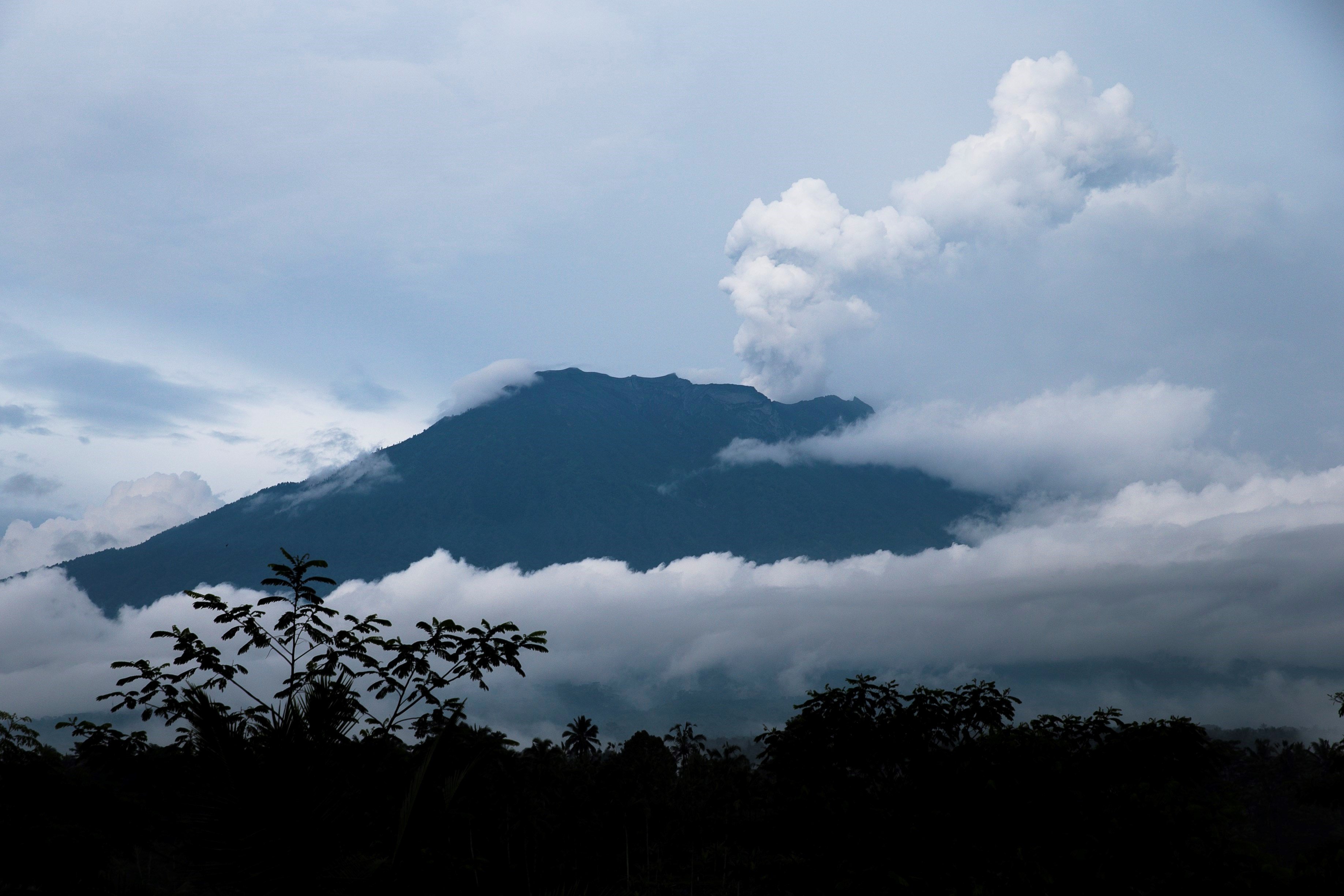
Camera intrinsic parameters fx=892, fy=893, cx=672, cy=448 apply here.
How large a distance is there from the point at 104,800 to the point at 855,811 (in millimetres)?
13398

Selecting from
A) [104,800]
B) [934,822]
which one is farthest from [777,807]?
[104,800]

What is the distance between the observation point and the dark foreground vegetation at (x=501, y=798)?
20.3 ft

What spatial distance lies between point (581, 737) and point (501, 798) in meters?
82.9

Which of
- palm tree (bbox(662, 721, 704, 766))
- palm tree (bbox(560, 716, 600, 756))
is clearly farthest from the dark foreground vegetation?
palm tree (bbox(662, 721, 704, 766))

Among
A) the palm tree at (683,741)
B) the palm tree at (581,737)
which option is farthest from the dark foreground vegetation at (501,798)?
the palm tree at (683,741)

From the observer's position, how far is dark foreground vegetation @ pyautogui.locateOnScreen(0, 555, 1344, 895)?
6.18m

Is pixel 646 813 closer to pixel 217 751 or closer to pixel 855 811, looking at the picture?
pixel 855 811

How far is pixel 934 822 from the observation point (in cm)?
1501

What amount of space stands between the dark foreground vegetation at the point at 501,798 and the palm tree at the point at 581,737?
76182mm

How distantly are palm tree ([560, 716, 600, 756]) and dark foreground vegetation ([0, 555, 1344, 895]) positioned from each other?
7618 cm

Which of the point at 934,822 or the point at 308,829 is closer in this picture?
the point at 308,829

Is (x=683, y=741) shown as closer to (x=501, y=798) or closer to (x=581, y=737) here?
(x=581, y=737)

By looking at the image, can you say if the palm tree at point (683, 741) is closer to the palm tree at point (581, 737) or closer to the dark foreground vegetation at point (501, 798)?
the palm tree at point (581, 737)

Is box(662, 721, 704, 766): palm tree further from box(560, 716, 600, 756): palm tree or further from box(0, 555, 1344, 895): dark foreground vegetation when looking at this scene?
box(0, 555, 1344, 895): dark foreground vegetation
